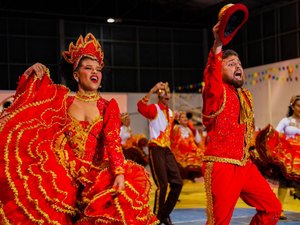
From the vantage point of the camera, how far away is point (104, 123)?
3811mm

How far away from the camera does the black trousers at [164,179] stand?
22.1ft

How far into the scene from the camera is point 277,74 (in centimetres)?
1720

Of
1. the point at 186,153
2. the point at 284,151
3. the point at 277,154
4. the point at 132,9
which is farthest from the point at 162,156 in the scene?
the point at 132,9

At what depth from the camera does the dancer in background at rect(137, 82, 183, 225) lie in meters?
6.76

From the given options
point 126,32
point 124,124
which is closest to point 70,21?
point 126,32

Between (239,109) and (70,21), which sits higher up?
(70,21)

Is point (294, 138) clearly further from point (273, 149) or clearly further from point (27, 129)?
point (27, 129)

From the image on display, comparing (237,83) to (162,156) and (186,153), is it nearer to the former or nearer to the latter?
(162,156)

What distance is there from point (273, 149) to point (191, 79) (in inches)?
609

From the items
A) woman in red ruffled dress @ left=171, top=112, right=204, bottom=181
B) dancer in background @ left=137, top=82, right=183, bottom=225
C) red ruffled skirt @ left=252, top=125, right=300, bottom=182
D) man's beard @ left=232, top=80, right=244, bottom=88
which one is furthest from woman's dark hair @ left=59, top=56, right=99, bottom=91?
woman in red ruffled dress @ left=171, top=112, right=204, bottom=181

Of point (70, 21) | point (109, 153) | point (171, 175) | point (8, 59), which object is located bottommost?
point (171, 175)

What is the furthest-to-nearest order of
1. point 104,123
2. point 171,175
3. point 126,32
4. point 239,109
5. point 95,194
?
point 126,32 → point 171,175 → point 239,109 → point 104,123 → point 95,194

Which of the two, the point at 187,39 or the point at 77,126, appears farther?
the point at 187,39

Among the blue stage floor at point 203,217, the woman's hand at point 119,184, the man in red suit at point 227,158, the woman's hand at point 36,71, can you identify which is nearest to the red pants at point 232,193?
the man in red suit at point 227,158
